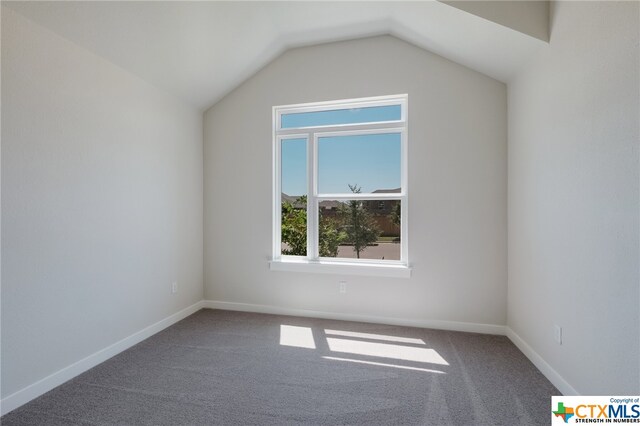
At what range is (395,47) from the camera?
125 inches

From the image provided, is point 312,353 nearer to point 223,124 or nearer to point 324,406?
point 324,406

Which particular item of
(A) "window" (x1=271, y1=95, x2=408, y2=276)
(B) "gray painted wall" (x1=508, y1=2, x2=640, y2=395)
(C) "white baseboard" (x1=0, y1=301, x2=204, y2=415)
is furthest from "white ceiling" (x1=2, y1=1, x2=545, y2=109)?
(C) "white baseboard" (x1=0, y1=301, x2=204, y2=415)

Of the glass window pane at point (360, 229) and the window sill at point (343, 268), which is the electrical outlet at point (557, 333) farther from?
the glass window pane at point (360, 229)

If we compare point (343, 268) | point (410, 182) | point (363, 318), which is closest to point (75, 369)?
point (343, 268)

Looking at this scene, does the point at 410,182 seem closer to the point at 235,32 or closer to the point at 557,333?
the point at 557,333

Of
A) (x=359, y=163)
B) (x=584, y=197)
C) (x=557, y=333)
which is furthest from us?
(x=359, y=163)

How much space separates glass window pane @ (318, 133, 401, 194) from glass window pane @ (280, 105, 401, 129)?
18cm

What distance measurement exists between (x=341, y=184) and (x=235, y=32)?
1.81 m

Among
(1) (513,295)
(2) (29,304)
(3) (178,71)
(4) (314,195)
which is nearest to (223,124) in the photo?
(3) (178,71)

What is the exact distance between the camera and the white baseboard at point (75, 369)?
1.84m

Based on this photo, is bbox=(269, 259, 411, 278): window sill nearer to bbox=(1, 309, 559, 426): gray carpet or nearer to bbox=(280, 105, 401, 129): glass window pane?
bbox=(1, 309, 559, 426): gray carpet

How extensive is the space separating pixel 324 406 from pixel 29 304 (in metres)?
1.97

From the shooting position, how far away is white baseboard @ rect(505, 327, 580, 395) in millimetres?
1965

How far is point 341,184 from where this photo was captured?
3473 mm
